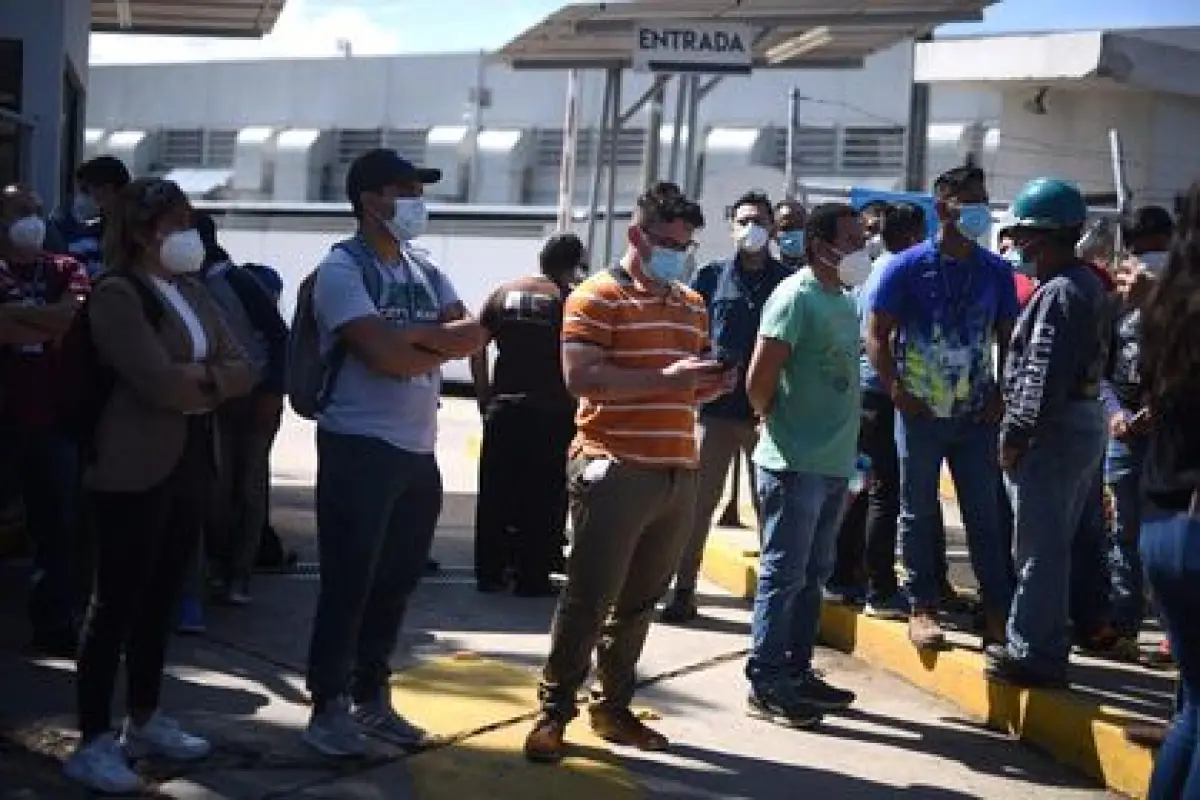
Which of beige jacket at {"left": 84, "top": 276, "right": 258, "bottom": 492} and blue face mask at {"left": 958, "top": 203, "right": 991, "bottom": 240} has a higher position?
blue face mask at {"left": 958, "top": 203, "right": 991, "bottom": 240}

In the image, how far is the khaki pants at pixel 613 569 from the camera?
5.52 m

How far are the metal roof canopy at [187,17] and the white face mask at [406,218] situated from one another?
22.5 feet

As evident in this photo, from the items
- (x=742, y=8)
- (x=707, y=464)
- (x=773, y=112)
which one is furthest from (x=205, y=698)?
(x=773, y=112)

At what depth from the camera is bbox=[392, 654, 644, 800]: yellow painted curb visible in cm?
538

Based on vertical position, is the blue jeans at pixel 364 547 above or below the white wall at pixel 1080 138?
below

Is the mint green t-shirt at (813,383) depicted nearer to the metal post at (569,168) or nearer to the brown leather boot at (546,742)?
the brown leather boot at (546,742)

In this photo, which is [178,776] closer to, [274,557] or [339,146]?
[274,557]

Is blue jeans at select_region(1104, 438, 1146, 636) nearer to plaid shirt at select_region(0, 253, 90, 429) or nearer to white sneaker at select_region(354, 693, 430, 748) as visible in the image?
white sneaker at select_region(354, 693, 430, 748)

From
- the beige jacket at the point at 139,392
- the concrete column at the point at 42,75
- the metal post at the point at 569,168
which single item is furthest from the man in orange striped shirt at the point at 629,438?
→ the metal post at the point at 569,168

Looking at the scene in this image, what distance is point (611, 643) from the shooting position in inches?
230

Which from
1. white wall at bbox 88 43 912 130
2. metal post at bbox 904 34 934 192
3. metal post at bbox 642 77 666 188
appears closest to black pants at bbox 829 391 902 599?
metal post at bbox 642 77 666 188

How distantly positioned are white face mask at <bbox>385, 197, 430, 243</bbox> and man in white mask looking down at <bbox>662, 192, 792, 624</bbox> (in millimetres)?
2491

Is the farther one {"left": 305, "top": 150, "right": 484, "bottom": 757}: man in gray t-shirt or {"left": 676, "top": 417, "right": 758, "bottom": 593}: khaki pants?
{"left": 676, "top": 417, "right": 758, "bottom": 593}: khaki pants

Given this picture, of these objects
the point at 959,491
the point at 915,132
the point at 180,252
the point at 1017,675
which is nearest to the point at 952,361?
the point at 959,491
